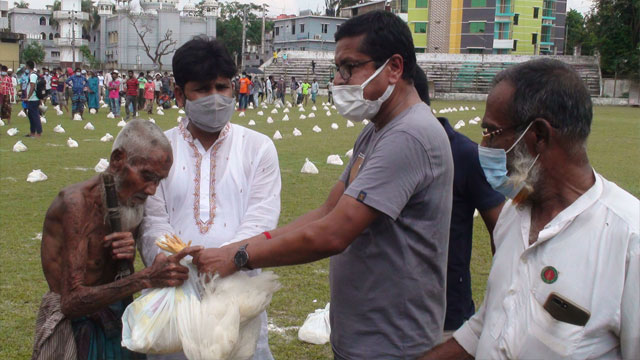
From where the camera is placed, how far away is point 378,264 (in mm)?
2377

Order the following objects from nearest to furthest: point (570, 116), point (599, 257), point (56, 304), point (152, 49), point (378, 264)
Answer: point (599, 257) < point (570, 116) < point (378, 264) < point (56, 304) < point (152, 49)

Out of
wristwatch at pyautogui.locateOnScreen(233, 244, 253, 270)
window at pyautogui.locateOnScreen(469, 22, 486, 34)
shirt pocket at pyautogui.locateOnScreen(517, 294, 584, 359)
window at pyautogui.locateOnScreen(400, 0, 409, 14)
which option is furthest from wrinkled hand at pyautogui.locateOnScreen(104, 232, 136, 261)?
window at pyautogui.locateOnScreen(400, 0, 409, 14)

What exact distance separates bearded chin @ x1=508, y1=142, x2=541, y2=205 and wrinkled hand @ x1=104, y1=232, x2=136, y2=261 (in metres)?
1.54

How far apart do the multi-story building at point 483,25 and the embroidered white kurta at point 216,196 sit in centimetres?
6059

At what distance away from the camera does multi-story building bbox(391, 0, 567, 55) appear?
2474 inches

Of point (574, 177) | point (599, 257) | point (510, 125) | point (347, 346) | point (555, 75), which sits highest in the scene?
point (555, 75)

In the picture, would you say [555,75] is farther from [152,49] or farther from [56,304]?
[152,49]

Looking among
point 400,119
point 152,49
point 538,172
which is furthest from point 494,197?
point 152,49

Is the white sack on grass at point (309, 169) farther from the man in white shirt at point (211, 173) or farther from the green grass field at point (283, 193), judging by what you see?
the man in white shirt at point (211, 173)

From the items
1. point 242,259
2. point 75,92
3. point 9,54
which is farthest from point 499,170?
point 9,54

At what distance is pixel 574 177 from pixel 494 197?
140 centimetres

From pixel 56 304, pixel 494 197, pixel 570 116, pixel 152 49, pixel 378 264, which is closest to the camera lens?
pixel 570 116

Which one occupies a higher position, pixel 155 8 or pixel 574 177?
pixel 155 8

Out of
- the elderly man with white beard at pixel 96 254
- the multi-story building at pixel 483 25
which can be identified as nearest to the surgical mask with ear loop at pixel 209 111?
the elderly man with white beard at pixel 96 254
